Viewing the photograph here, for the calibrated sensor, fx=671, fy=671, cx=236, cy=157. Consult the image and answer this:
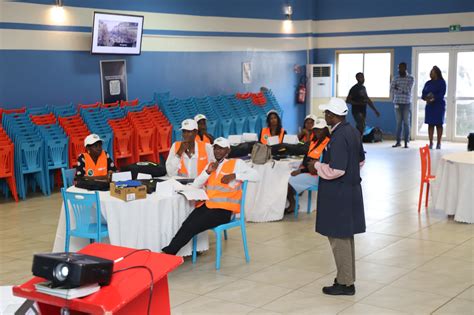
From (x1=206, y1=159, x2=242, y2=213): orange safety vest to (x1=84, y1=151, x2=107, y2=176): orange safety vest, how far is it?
1.28 m

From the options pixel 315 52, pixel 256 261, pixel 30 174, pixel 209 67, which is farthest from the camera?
pixel 315 52

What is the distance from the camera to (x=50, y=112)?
10422mm

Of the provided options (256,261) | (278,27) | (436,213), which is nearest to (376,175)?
(436,213)

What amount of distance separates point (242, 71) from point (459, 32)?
4.86m

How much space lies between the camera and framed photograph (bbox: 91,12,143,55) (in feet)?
37.2

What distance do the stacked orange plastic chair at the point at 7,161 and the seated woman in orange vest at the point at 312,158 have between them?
3.85 meters

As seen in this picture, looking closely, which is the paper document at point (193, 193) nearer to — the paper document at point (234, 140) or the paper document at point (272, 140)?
the paper document at point (272, 140)

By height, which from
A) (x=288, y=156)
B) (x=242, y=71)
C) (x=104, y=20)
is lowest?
(x=288, y=156)

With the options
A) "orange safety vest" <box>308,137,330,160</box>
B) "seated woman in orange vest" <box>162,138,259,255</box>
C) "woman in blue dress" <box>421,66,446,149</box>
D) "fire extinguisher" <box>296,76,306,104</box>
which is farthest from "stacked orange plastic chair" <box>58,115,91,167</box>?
"fire extinguisher" <box>296,76,306,104</box>

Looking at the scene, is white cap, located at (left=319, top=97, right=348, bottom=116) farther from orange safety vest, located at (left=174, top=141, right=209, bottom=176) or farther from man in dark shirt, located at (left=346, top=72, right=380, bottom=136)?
man in dark shirt, located at (left=346, top=72, right=380, bottom=136)

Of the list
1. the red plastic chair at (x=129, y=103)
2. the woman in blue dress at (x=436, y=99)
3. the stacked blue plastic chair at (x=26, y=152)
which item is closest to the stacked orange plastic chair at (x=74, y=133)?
the stacked blue plastic chair at (x=26, y=152)

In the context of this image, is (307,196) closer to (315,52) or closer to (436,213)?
(436,213)

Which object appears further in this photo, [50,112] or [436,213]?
[50,112]

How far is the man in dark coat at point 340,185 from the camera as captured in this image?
4887 mm
